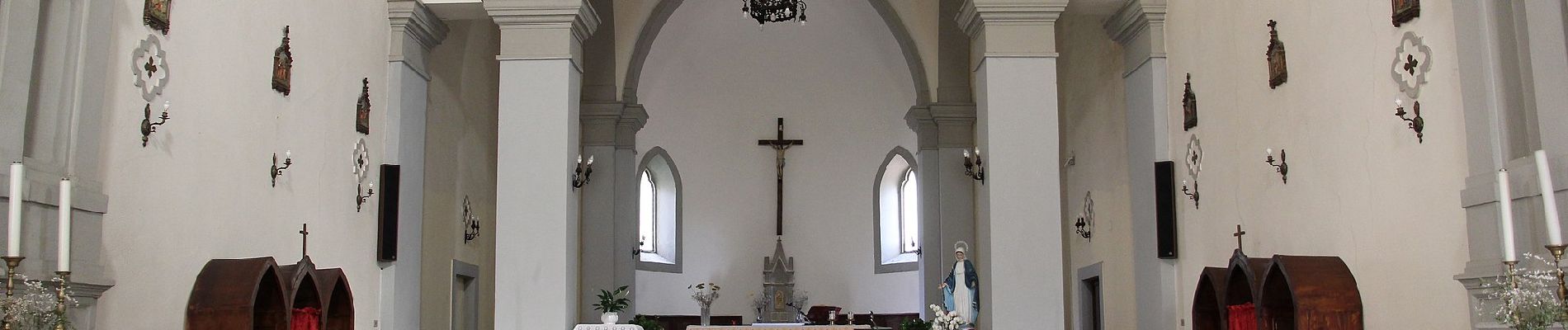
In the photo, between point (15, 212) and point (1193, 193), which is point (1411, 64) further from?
point (15, 212)

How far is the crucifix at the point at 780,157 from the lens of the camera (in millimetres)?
18859

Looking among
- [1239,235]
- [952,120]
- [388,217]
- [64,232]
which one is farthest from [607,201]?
[64,232]

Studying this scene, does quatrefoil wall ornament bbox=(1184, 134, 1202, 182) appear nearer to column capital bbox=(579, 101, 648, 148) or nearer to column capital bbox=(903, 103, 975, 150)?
column capital bbox=(903, 103, 975, 150)

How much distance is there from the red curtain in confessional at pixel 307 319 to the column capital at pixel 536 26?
104 inches

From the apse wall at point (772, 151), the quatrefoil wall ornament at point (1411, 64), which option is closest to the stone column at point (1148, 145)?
the quatrefoil wall ornament at point (1411, 64)

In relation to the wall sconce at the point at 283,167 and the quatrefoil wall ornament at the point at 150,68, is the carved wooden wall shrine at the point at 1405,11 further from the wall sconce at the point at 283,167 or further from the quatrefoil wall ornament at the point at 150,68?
the wall sconce at the point at 283,167

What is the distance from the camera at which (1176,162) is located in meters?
9.42

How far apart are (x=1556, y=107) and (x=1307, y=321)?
163 cm

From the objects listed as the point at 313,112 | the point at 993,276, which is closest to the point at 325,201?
the point at 313,112

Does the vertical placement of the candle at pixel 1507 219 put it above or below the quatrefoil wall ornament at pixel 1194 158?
below

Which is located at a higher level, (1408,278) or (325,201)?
(325,201)

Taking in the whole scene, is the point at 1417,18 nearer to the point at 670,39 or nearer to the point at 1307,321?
the point at 1307,321

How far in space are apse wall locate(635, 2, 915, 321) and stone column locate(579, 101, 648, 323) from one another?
8.86 ft

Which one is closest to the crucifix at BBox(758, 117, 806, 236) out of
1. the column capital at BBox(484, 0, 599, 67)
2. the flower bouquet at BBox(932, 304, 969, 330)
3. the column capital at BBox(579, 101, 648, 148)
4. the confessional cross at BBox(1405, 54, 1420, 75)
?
the column capital at BBox(579, 101, 648, 148)
